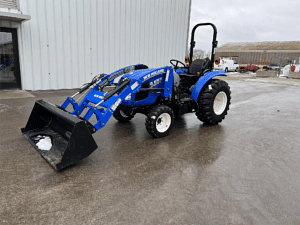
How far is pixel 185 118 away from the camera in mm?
5902

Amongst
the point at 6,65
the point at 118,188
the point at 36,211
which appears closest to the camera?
the point at 36,211

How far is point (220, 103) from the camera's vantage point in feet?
18.2

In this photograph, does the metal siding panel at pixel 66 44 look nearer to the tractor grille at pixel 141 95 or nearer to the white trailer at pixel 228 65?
the tractor grille at pixel 141 95

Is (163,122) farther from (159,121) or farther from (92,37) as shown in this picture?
(92,37)

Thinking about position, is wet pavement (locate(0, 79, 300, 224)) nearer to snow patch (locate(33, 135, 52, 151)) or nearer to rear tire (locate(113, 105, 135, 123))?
snow patch (locate(33, 135, 52, 151))

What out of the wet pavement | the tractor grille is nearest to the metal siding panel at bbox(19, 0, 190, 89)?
the wet pavement

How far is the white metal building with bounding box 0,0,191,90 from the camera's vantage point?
8.88 m

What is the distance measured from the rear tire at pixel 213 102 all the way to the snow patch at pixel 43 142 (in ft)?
9.80

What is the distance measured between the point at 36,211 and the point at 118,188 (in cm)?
85

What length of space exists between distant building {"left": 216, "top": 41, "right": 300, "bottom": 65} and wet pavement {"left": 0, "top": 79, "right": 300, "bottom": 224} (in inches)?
1772

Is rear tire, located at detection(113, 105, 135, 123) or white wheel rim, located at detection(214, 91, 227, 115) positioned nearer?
rear tire, located at detection(113, 105, 135, 123)

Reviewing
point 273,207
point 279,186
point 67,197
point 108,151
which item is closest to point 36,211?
point 67,197

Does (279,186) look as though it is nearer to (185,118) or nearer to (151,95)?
(151,95)

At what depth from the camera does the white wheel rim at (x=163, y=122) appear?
4.30 m
